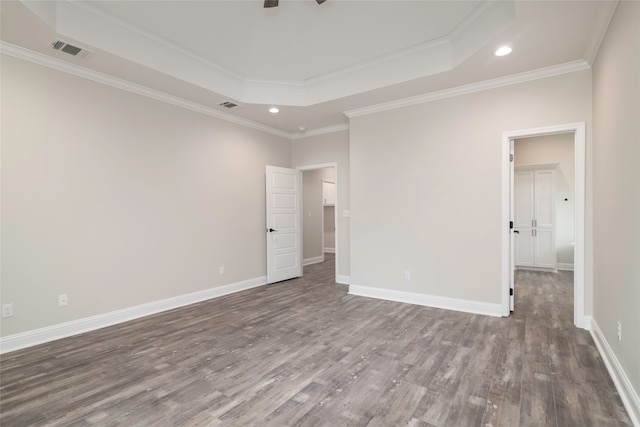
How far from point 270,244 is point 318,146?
6.91 feet

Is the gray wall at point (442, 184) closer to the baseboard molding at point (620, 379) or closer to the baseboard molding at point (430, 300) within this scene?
the baseboard molding at point (430, 300)

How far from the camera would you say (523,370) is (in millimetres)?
2469

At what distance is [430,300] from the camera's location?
4.16 m

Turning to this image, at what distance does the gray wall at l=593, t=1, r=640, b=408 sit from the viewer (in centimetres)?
192

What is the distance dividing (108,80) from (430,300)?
486cm

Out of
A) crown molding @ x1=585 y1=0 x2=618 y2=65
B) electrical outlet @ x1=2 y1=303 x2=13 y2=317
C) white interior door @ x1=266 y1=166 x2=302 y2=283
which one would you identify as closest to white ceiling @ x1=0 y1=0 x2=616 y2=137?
crown molding @ x1=585 y1=0 x2=618 y2=65

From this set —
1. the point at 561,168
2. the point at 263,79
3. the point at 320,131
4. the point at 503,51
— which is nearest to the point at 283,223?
the point at 320,131

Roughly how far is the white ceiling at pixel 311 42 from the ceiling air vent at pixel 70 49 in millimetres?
65

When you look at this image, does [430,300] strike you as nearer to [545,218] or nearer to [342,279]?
[342,279]

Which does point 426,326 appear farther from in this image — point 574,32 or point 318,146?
point 318,146

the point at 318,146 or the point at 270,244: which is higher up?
the point at 318,146

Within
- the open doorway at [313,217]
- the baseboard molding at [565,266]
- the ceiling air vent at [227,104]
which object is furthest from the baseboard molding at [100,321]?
the baseboard molding at [565,266]

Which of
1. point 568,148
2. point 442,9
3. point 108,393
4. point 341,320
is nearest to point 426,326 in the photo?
point 341,320

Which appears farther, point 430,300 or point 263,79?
point 263,79
